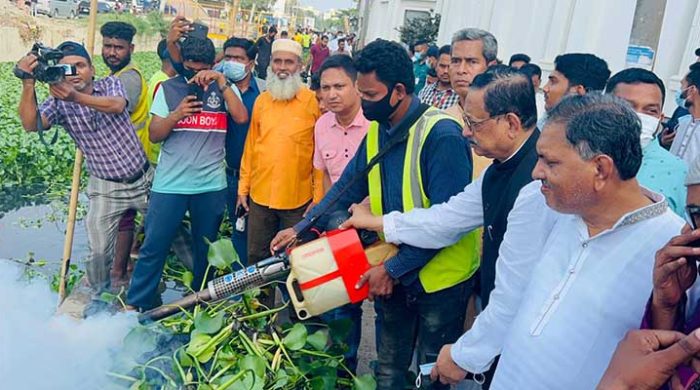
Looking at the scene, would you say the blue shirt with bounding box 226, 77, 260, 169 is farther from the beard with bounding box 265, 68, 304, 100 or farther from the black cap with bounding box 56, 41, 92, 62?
the black cap with bounding box 56, 41, 92, 62

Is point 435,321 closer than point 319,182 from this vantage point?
Yes

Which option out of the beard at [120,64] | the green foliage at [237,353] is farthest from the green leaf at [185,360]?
the beard at [120,64]

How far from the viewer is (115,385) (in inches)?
91.1

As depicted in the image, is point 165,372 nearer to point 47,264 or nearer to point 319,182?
point 319,182

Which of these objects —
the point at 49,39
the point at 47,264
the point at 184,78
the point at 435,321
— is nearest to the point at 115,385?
the point at 435,321

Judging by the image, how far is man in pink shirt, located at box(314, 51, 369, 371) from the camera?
3.51 m

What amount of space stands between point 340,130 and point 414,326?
4.40 ft

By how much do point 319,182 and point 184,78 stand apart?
3.72 ft

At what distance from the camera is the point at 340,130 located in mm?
3807

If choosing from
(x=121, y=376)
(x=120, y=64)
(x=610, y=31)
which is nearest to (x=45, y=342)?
(x=121, y=376)

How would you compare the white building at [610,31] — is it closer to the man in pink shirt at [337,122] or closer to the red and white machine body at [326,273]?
the man in pink shirt at [337,122]

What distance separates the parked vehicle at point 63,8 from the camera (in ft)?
99.9

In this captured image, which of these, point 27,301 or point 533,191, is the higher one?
point 533,191

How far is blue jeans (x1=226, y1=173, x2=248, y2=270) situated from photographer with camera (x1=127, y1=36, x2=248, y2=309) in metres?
0.39
